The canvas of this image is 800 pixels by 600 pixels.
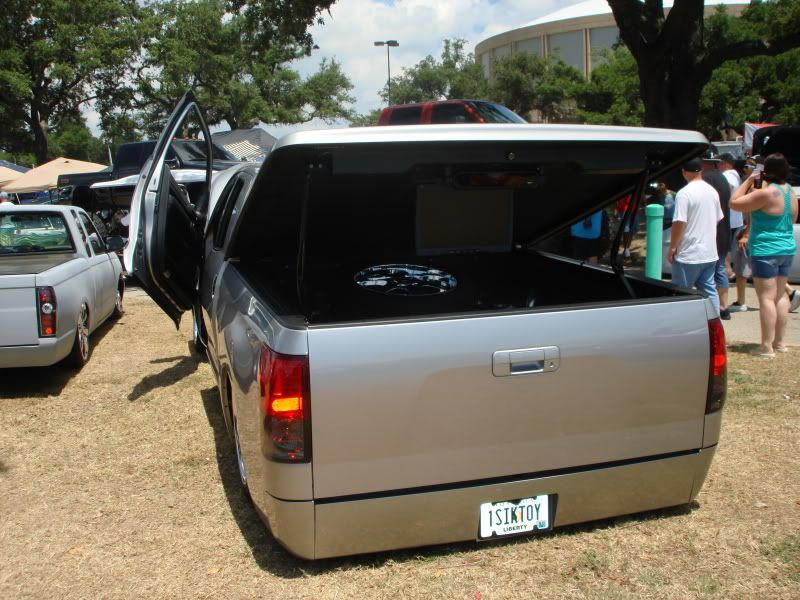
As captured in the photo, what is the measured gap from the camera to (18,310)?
601 cm

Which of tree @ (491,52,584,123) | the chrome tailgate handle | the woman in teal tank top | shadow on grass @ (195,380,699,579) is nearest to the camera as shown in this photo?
the chrome tailgate handle

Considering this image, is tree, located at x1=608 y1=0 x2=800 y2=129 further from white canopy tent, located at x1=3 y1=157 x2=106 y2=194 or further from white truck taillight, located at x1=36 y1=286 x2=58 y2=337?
white canopy tent, located at x1=3 y1=157 x2=106 y2=194

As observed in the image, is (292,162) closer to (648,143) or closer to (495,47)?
(648,143)

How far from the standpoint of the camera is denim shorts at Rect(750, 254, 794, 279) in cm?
669

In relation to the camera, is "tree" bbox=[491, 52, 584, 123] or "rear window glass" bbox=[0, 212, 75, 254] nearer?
"rear window glass" bbox=[0, 212, 75, 254]

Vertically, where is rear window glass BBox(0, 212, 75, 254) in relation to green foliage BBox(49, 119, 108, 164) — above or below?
below

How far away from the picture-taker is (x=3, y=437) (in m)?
5.45

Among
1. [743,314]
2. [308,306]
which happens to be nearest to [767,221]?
[743,314]

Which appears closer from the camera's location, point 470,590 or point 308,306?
point 470,590

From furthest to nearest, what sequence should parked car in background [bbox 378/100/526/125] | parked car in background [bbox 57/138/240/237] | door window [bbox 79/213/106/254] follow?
1. parked car in background [bbox 57/138/240/237]
2. parked car in background [bbox 378/100/526/125]
3. door window [bbox 79/213/106/254]

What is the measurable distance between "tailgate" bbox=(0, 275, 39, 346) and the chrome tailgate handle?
14.8ft

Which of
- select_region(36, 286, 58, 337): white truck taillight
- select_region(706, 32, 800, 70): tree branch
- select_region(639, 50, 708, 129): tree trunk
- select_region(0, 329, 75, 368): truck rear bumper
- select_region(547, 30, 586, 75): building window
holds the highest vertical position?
select_region(547, 30, 586, 75): building window

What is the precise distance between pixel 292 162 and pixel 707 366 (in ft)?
7.12

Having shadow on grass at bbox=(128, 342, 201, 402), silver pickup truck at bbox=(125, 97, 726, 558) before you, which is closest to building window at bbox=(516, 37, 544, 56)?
shadow on grass at bbox=(128, 342, 201, 402)
